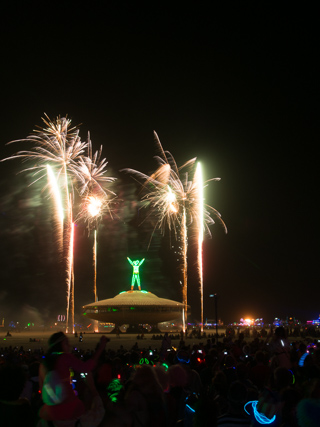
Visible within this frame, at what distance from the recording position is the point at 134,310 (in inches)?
2522

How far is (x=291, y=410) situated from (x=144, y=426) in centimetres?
208

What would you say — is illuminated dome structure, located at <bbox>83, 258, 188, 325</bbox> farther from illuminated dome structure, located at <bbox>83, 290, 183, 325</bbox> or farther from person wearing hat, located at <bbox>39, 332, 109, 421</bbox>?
person wearing hat, located at <bbox>39, 332, 109, 421</bbox>

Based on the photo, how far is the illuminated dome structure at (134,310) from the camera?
6394 centimetres

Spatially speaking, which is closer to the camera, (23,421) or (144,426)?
(23,421)

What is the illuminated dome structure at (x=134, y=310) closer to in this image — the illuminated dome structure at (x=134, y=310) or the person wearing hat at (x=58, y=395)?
the illuminated dome structure at (x=134, y=310)

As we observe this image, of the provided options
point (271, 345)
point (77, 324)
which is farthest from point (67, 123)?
point (77, 324)

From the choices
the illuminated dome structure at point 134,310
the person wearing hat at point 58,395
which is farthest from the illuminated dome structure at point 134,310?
the person wearing hat at point 58,395

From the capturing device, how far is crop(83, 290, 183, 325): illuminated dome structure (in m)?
63.9

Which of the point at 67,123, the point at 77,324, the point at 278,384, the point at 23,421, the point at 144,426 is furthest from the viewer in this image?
the point at 77,324

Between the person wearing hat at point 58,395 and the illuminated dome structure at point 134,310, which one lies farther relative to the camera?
the illuminated dome structure at point 134,310

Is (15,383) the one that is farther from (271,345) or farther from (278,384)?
(271,345)

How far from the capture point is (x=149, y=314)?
64.8 m

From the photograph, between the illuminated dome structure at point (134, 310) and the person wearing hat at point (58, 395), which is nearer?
the person wearing hat at point (58, 395)

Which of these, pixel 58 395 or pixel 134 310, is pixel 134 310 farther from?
pixel 58 395
